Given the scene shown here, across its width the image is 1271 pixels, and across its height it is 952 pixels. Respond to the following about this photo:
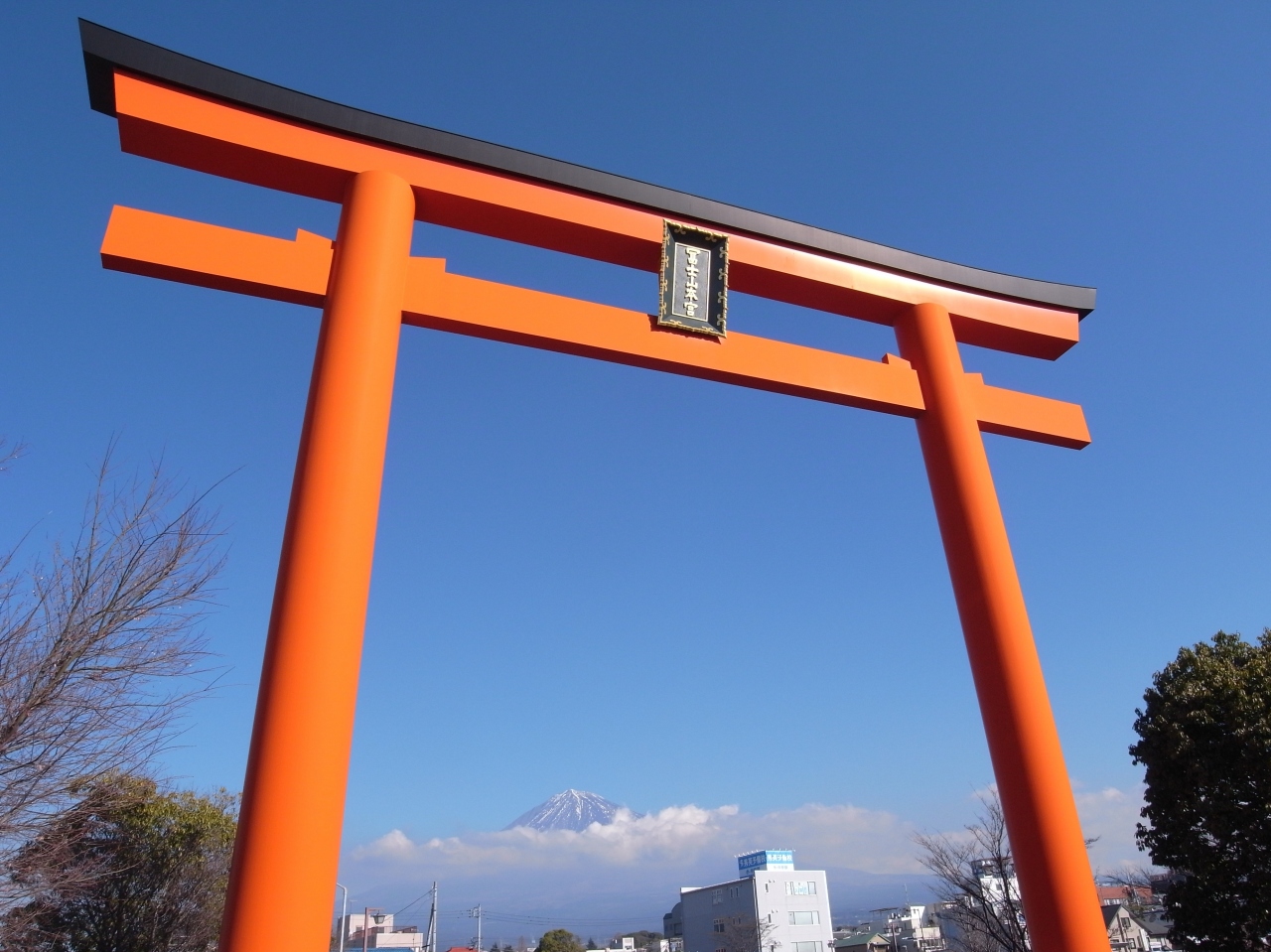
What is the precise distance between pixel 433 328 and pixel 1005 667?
11.4 ft

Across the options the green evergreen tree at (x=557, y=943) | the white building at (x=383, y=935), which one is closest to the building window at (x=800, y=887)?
the green evergreen tree at (x=557, y=943)

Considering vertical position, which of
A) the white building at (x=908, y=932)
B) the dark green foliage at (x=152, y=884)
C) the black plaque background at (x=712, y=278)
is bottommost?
the white building at (x=908, y=932)

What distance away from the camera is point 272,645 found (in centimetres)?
306

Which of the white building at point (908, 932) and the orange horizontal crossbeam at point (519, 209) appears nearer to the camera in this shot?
the orange horizontal crossbeam at point (519, 209)

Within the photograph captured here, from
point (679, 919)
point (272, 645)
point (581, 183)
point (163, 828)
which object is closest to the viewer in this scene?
point (272, 645)

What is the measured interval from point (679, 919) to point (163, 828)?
33362mm

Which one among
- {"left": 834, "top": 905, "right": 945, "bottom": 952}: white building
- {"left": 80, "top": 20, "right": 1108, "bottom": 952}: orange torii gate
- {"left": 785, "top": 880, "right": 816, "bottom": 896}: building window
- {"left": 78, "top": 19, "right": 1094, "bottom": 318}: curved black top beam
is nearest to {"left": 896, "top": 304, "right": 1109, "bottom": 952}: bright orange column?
{"left": 80, "top": 20, "right": 1108, "bottom": 952}: orange torii gate

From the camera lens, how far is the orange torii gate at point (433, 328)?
296cm

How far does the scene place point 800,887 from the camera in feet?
107

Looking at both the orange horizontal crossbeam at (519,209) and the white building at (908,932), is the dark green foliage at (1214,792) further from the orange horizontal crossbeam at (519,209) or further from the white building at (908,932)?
the white building at (908,932)

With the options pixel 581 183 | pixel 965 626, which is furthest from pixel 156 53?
pixel 965 626

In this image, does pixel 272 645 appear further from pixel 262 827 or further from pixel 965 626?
pixel 965 626

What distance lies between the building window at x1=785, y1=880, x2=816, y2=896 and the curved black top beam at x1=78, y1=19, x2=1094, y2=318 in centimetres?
3181

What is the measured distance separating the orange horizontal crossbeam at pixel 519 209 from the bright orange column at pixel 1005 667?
1.55ft
